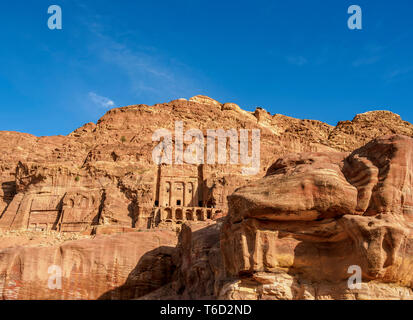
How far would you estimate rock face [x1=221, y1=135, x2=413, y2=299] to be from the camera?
14.3 meters

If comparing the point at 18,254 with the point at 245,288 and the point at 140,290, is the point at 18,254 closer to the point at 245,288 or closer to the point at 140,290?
the point at 140,290

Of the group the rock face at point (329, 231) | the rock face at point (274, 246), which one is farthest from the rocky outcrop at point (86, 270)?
the rock face at point (329, 231)

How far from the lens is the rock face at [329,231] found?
46.8ft

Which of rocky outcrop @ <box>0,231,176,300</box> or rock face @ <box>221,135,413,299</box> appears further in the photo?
rocky outcrop @ <box>0,231,176,300</box>

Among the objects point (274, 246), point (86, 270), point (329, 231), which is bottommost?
point (86, 270)

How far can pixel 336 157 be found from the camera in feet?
58.1

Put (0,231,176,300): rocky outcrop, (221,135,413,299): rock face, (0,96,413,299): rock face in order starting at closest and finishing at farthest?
1. (221,135,413,299): rock face
2. (0,96,413,299): rock face
3. (0,231,176,300): rocky outcrop

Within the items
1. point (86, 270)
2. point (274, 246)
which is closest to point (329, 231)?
point (274, 246)

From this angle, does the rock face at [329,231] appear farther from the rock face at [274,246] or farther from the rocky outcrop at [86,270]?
the rocky outcrop at [86,270]

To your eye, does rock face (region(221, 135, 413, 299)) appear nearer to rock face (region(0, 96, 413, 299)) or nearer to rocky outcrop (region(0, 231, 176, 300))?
rock face (region(0, 96, 413, 299))

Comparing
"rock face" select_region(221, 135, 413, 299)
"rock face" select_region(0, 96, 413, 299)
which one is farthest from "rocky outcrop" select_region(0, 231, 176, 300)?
"rock face" select_region(221, 135, 413, 299)

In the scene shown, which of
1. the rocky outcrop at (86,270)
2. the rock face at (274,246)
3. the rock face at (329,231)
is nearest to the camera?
the rock face at (329,231)

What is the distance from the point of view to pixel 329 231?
15430 mm

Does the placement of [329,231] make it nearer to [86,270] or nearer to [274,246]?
[274,246]
